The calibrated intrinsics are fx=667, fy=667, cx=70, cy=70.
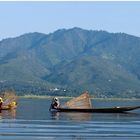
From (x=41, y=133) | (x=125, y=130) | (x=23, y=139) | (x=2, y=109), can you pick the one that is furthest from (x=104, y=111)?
(x=23, y=139)

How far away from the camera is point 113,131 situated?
230 feet

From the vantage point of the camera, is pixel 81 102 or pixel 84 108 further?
pixel 81 102

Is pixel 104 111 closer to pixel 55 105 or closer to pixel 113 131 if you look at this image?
pixel 55 105

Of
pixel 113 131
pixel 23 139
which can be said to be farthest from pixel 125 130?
pixel 23 139

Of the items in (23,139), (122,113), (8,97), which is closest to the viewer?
(23,139)

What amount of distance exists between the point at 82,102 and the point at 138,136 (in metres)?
59.5

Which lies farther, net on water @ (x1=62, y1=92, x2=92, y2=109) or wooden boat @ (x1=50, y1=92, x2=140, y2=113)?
net on water @ (x1=62, y1=92, x2=92, y2=109)

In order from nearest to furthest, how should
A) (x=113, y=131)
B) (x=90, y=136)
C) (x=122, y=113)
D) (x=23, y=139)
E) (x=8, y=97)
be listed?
(x=23, y=139) → (x=90, y=136) → (x=113, y=131) → (x=122, y=113) → (x=8, y=97)

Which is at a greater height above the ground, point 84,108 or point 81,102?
point 81,102

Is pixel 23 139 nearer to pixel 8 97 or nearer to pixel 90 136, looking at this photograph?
pixel 90 136

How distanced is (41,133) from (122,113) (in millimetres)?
53337

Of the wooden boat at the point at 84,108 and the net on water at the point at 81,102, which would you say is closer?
the wooden boat at the point at 84,108

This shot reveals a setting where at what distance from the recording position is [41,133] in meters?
65.6

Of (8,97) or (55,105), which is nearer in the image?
(55,105)
